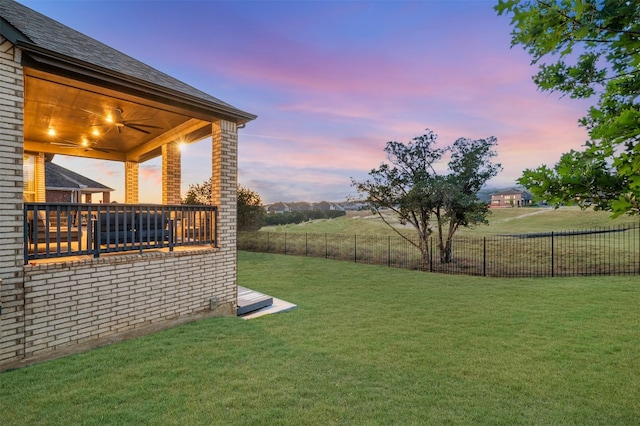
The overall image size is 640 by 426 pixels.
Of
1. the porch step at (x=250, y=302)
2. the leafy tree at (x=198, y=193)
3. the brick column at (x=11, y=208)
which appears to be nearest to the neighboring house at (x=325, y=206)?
the leafy tree at (x=198, y=193)

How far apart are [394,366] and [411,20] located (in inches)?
423

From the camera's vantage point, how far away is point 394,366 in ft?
12.4

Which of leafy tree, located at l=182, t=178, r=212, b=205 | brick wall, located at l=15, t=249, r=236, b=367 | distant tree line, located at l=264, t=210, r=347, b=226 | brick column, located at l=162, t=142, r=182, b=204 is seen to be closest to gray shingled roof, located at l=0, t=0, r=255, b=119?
brick wall, located at l=15, t=249, r=236, b=367

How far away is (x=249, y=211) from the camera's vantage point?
20812mm

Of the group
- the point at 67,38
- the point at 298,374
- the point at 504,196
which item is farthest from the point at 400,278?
the point at 504,196

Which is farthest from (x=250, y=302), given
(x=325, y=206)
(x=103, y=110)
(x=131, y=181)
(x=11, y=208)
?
(x=325, y=206)

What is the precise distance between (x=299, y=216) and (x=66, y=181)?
22092 millimetres

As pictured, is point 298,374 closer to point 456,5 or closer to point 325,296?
point 325,296

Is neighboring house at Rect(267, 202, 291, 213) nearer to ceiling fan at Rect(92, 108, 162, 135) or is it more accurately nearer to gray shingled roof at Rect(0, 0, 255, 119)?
ceiling fan at Rect(92, 108, 162, 135)

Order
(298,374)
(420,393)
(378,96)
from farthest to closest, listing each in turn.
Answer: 1. (378,96)
2. (298,374)
3. (420,393)

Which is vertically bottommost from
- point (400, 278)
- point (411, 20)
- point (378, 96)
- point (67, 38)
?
point (400, 278)

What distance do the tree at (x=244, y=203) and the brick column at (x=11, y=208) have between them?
55.5 ft

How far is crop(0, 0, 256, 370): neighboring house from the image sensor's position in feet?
11.8

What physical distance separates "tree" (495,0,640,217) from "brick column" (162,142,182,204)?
831 cm
